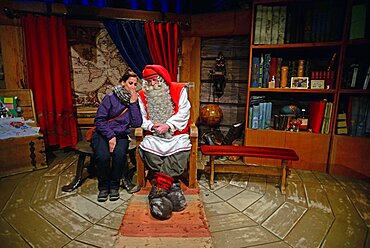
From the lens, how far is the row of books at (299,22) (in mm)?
2742

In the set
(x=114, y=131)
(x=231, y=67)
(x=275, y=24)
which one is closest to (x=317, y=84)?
(x=275, y=24)

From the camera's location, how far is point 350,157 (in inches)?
111

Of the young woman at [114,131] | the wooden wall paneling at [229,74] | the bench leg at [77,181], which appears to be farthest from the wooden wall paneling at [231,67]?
the bench leg at [77,181]

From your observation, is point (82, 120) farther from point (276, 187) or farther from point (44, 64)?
point (276, 187)

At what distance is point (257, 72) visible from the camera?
3027 millimetres

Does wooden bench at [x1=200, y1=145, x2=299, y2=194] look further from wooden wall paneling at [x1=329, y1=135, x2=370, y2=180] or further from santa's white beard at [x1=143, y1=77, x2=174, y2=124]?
wooden wall paneling at [x1=329, y1=135, x2=370, y2=180]

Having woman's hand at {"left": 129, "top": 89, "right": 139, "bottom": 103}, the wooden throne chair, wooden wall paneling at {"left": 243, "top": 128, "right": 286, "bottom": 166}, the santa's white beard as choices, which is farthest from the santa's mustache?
wooden wall paneling at {"left": 243, "top": 128, "right": 286, "bottom": 166}

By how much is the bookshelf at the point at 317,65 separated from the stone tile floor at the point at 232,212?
294 millimetres

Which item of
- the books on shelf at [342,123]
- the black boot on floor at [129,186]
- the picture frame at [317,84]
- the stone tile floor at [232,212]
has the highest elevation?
the picture frame at [317,84]

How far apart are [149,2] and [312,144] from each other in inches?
115

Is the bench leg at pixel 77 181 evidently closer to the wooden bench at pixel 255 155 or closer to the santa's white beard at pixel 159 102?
the santa's white beard at pixel 159 102

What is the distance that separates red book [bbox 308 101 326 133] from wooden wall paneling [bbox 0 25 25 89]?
12.0 ft

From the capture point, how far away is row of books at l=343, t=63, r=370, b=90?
8.82 ft

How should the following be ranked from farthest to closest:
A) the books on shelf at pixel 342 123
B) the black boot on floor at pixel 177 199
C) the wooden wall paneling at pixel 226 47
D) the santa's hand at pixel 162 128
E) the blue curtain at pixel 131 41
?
the wooden wall paneling at pixel 226 47
the blue curtain at pixel 131 41
the books on shelf at pixel 342 123
the santa's hand at pixel 162 128
the black boot on floor at pixel 177 199
